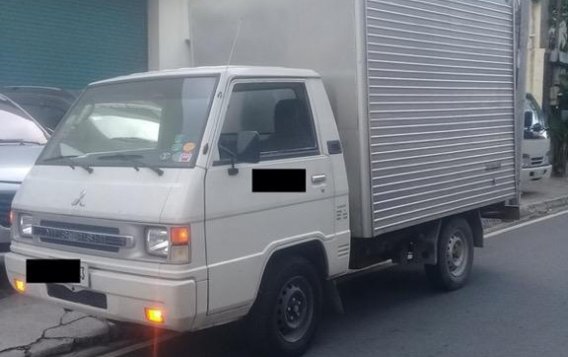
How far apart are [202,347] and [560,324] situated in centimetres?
300

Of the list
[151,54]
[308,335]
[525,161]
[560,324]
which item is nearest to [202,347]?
[308,335]

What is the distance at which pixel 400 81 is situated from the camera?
265 inches

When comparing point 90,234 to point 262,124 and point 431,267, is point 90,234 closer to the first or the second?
point 262,124

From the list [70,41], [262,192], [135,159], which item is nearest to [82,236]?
[135,159]

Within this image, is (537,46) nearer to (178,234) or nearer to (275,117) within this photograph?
(275,117)

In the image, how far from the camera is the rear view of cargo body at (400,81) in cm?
625

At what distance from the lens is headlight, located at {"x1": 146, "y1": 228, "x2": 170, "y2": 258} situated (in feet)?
16.0

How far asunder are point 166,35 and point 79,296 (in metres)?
9.28

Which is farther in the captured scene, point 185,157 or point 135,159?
point 135,159

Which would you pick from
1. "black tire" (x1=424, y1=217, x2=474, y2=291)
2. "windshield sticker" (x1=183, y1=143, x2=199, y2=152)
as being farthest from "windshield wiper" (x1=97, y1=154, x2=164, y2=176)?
"black tire" (x1=424, y1=217, x2=474, y2=291)

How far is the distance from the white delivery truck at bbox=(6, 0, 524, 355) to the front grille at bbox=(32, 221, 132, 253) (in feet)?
0.04

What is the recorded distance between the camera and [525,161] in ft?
47.6

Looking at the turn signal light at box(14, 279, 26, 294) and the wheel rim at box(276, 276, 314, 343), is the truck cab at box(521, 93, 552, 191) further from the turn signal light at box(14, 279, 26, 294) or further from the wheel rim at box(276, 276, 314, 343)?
the turn signal light at box(14, 279, 26, 294)

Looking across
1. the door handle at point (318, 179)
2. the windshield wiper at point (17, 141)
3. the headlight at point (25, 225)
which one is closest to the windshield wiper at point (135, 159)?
the headlight at point (25, 225)
